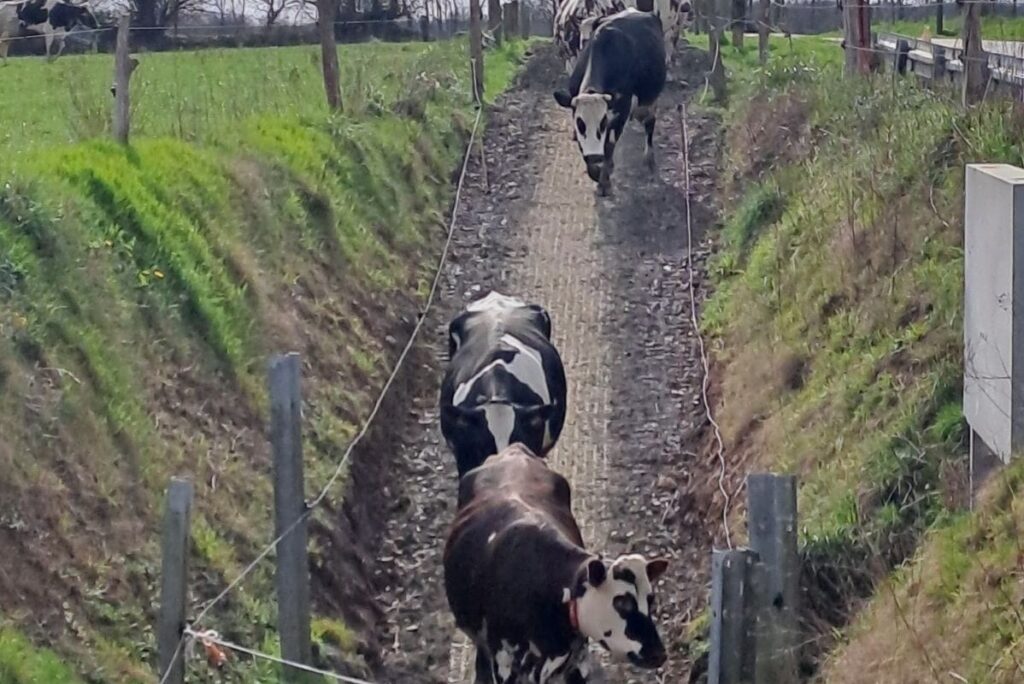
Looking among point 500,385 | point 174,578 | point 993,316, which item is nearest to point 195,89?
point 500,385

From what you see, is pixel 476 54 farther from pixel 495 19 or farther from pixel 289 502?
pixel 289 502

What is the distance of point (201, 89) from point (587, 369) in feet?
27.8

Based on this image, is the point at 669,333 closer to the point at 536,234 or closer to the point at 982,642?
the point at 536,234

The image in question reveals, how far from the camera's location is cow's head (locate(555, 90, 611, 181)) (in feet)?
63.8

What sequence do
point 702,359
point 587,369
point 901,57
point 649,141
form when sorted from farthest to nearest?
point 649,141
point 901,57
point 587,369
point 702,359

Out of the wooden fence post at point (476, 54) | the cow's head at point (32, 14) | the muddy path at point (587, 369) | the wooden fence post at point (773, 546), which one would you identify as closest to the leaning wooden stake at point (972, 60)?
the muddy path at point (587, 369)

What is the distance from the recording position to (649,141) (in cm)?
2069

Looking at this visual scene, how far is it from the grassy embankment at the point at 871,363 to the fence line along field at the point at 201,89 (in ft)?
17.3

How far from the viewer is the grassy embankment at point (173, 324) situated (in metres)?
8.84

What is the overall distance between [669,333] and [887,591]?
7.40m

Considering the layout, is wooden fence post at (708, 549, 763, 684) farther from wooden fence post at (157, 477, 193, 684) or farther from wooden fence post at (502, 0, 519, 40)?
wooden fence post at (502, 0, 519, 40)

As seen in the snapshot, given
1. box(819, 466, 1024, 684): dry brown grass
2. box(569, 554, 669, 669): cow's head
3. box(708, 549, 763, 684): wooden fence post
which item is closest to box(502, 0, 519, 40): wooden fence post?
box(569, 554, 669, 669): cow's head

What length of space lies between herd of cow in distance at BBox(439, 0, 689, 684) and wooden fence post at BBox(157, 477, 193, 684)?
7.41 ft

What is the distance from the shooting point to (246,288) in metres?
13.5
